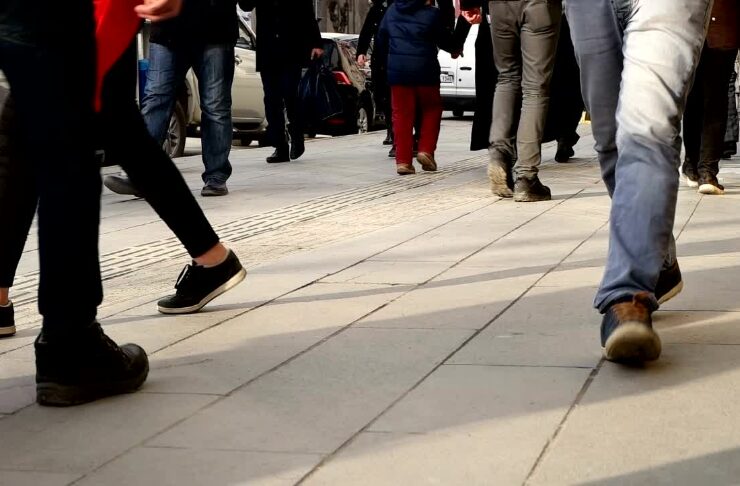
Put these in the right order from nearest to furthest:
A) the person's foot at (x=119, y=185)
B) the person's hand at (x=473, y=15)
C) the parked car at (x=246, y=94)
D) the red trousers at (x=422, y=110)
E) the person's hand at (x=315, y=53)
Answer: the person's foot at (x=119, y=185) → the person's hand at (x=473, y=15) → the red trousers at (x=422, y=110) → the person's hand at (x=315, y=53) → the parked car at (x=246, y=94)

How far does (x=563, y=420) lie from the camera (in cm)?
359

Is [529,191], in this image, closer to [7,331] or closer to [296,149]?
[7,331]

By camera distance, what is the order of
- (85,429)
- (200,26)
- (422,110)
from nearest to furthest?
(85,429)
(200,26)
(422,110)

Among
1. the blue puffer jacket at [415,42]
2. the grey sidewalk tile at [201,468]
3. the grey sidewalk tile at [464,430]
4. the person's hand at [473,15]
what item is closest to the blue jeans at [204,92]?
the person's hand at [473,15]

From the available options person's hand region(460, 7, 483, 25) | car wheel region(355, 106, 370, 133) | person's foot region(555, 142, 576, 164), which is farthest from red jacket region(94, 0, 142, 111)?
car wheel region(355, 106, 370, 133)

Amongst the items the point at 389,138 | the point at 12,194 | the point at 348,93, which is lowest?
the point at 348,93

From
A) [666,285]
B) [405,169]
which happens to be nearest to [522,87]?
[405,169]

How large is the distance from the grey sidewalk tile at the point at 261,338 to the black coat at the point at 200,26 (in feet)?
13.7

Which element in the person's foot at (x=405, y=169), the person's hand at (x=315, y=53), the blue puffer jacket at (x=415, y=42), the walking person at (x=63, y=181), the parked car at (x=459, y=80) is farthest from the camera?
the parked car at (x=459, y=80)

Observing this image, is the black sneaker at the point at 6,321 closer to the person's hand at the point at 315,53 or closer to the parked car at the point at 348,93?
the person's hand at the point at 315,53

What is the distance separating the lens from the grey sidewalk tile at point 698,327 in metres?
4.55

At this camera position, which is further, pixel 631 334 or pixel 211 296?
pixel 211 296

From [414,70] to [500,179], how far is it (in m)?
2.57

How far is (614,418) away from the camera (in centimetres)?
359
